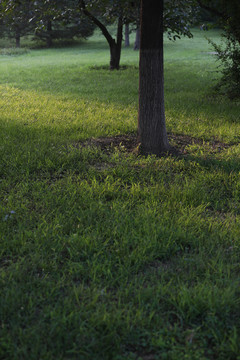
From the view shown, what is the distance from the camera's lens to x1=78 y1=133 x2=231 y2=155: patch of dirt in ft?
19.4

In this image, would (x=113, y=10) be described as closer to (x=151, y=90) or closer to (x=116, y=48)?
(x=116, y=48)

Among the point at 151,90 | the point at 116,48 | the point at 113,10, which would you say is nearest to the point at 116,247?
the point at 151,90

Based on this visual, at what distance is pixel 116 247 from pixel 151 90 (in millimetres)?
3073

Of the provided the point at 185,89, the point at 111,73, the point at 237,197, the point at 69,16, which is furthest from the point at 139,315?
the point at 111,73

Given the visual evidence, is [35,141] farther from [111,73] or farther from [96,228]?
[111,73]

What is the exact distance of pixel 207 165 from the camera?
527 centimetres

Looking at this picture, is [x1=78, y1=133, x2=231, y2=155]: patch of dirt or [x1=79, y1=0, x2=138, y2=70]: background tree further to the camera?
[x1=79, y1=0, x2=138, y2=70]: background tree

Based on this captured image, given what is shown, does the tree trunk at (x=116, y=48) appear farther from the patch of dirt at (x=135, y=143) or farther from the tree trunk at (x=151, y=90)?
the tree trunk at (x=151, y=90)

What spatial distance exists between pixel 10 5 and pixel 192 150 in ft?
12.8

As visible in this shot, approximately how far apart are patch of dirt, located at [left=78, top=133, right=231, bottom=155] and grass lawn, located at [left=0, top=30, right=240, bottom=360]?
2.4 inches

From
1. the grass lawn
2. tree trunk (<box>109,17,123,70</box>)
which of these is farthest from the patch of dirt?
tree trunk (<box>109,17,123,70</box>)

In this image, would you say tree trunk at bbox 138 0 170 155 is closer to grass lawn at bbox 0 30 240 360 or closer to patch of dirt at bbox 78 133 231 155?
patch of dirt at bbox 78 133 231 155

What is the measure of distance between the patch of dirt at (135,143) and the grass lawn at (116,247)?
2.4 inches

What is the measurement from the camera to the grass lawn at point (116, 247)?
2.34 meters
